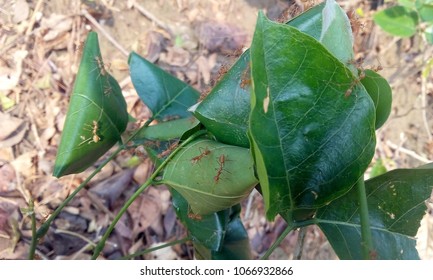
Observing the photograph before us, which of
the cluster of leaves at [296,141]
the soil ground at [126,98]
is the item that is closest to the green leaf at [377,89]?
the cluster of leaves at [296,141]

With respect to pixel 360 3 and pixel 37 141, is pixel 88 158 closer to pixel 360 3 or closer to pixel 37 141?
pixel 37 141

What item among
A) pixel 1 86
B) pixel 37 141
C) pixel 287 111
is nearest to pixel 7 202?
pixel 37 141

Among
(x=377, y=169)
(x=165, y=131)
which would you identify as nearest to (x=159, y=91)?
(x=165, y=131)

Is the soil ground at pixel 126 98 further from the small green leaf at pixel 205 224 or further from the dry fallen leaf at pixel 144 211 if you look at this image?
the small green leaf at pixel 205 224

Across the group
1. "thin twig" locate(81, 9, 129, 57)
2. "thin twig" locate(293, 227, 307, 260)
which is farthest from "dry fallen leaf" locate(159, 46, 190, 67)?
"thin twig" locate(293, 227, 307, 260)

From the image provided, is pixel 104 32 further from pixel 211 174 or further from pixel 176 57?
A: pixel 211 174
